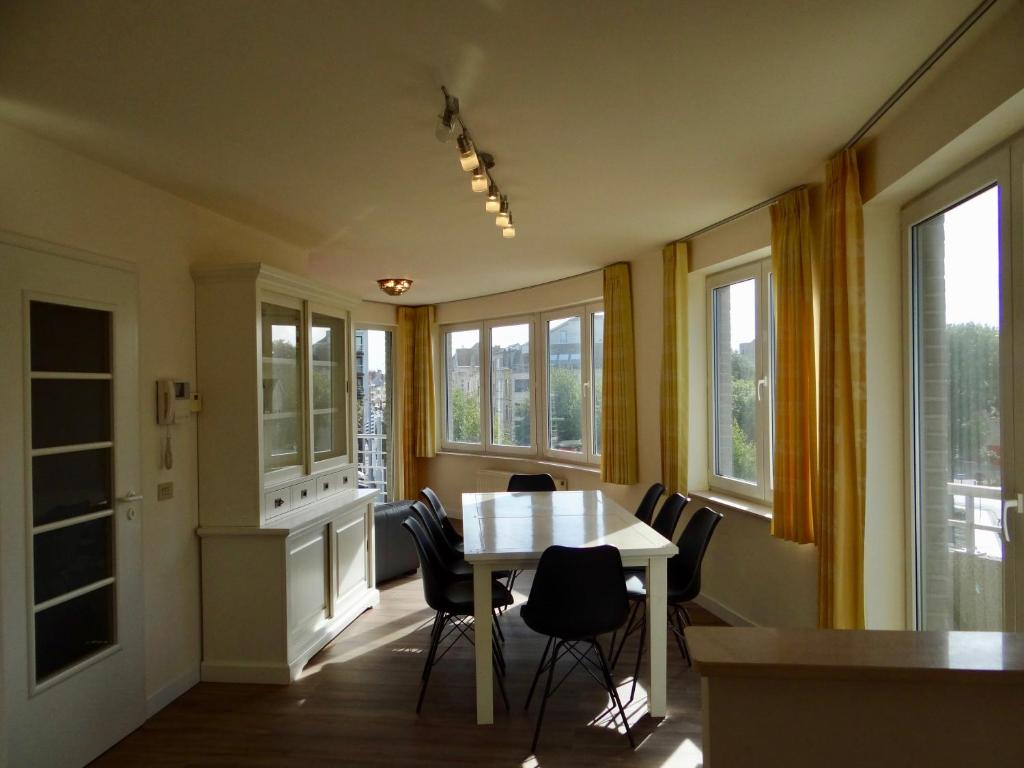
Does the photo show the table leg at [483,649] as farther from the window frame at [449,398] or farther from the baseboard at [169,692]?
the window frame at [449,398]

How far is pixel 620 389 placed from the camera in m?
5.38

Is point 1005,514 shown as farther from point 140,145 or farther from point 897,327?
point 140,145

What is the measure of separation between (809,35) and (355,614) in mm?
4257

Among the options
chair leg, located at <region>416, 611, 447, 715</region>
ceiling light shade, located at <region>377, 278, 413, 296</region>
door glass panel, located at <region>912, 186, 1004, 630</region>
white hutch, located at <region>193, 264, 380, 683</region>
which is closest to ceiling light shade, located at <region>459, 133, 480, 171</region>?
white hutch, located at <region>193, 264, 380, 683</region>

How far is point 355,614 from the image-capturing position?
14.6 feet

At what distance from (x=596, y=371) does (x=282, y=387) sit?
3.27 meters

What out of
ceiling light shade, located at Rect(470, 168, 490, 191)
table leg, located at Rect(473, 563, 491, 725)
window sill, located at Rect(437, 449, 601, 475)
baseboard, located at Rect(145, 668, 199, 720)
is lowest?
baseboard, located at Rect(145, 668, 199, 720)

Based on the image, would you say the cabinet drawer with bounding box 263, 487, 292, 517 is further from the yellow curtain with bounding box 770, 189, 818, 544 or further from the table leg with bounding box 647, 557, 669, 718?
the yellow curtain with bounding box 770, 189, 818, 544

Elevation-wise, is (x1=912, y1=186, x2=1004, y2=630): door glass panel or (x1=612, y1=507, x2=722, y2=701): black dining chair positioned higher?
(x1=912, y1=186, x2=1004, y2=630): door glass panel

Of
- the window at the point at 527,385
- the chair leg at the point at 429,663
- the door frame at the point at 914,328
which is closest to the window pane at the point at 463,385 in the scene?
the window at the point at 527,385

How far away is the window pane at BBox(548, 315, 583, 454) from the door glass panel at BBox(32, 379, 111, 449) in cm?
439

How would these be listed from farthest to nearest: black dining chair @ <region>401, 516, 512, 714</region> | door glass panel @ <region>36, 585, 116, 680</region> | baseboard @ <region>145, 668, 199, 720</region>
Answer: black dining chair @ <region>401, 516, 512, 714</region> → baseboard @ <region>145, 668, 199, 720</region> → door glass panel @ <region>36, 585, 116, 680</region>

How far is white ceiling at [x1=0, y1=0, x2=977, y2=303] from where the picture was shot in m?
1.78

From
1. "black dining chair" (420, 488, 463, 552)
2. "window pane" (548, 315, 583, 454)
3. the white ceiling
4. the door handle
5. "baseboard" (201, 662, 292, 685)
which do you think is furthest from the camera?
"window pane" (548, 315, 583, 454)
